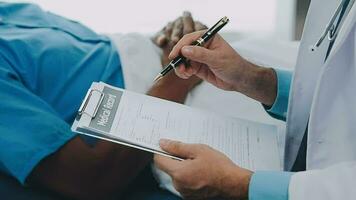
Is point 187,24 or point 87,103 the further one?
point 187,24

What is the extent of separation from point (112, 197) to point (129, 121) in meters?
0.30

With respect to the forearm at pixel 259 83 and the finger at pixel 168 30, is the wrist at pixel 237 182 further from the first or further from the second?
the finger at pixel 168 30

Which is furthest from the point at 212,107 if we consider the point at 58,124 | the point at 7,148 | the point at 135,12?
the point at 135,12

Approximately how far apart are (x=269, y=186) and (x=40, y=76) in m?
0.70

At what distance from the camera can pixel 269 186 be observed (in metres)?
0.81

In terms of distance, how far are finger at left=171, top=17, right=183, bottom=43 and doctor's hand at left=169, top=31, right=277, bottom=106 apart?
391mm

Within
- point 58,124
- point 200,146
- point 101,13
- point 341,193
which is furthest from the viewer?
point 101,13

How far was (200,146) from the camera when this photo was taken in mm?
860

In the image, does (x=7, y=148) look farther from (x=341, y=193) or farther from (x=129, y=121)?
(x=341, y=193)

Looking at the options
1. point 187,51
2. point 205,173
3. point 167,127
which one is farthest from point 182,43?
point 205,173

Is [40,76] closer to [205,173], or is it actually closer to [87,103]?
[87,103]

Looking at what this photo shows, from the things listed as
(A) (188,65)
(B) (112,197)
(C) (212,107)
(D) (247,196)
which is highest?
(A) (188,65)

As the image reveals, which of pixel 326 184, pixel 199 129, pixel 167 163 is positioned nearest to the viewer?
pixel 326 184

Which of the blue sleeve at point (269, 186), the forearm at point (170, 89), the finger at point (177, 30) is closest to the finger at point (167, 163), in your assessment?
the blue sleeve at point (269, 186)
